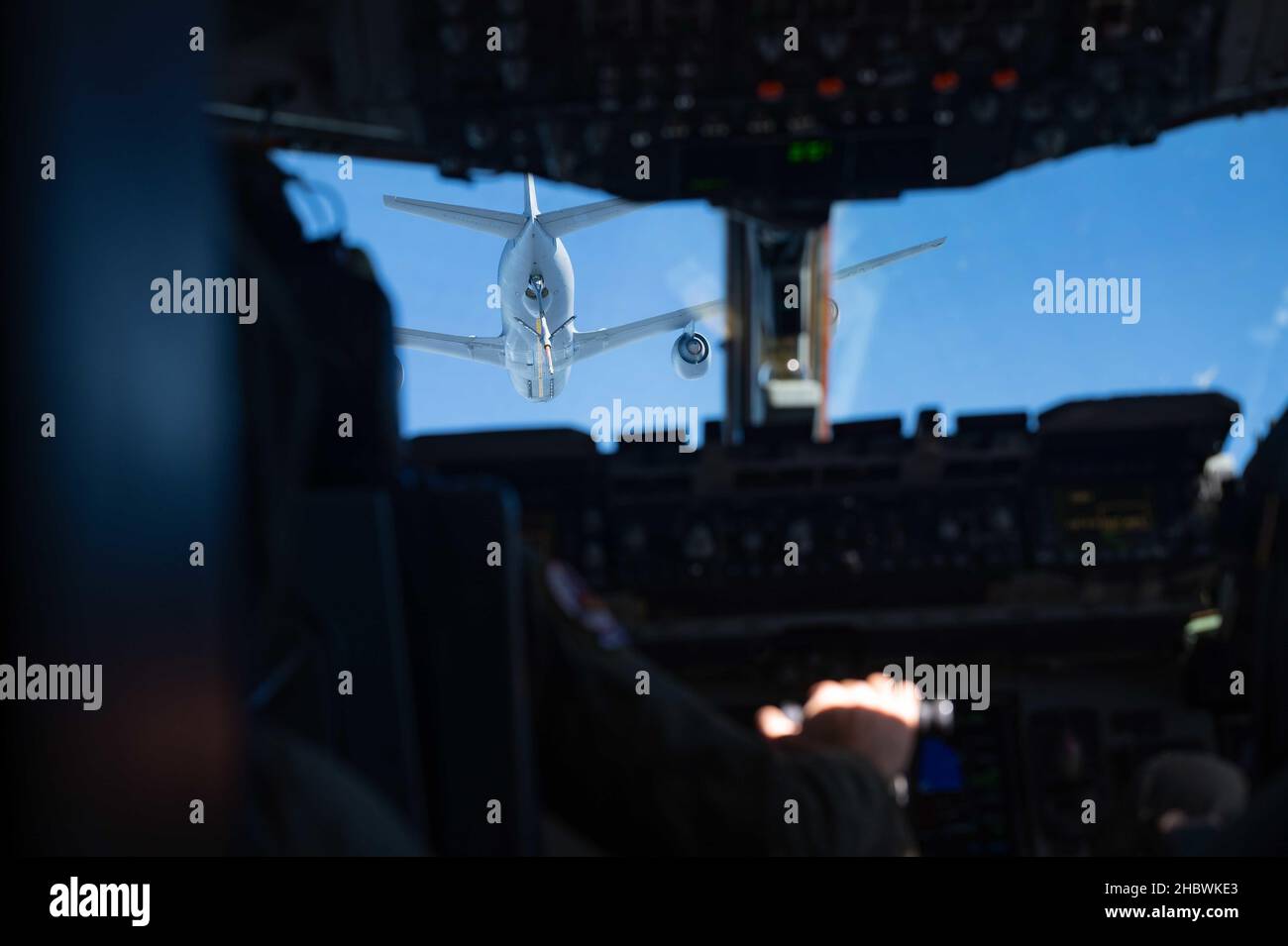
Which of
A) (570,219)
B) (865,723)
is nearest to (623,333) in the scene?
(570,219)

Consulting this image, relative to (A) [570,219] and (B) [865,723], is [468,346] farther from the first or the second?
(B) [865,723]

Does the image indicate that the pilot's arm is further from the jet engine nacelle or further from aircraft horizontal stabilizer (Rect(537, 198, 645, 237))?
aircraft horizontal stabilizer (Rect(537, 198, 645, 237))

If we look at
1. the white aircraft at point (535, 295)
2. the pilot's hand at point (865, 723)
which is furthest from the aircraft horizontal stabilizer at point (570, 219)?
the pilot's hand at point (865, 723)

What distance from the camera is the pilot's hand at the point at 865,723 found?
146 centimetres

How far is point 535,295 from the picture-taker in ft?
32.9

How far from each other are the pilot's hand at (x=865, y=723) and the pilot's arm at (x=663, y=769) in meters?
0.02

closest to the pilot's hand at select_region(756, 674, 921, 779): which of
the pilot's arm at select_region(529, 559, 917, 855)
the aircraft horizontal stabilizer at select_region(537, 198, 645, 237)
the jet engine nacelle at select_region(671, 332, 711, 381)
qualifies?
the pilot's arm at select_region(529, 559, 917, 855)

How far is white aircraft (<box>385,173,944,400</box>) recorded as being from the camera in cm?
995

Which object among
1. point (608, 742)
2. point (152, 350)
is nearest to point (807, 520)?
point (608, 742)

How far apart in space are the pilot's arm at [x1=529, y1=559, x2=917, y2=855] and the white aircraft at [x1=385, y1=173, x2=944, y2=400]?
8045mm

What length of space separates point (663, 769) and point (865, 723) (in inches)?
12.5

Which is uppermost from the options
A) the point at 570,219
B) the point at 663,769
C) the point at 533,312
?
the point at 570,219
